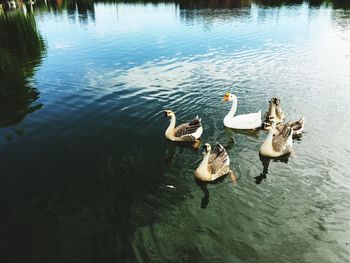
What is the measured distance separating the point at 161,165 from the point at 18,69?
23.8 meters

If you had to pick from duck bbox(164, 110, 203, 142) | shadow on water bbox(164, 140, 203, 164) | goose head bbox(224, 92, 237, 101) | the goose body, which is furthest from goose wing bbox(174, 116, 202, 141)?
the goose body

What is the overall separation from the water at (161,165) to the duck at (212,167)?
1.30ft

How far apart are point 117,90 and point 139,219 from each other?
14.7m

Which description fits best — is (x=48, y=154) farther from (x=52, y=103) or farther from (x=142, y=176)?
(x=52, y=103)

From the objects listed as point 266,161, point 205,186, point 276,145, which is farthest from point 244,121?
point 205,186

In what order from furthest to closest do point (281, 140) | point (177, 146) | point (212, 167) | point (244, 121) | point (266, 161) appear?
point (244, 121) < point (177, 146) < point (281, 140) < point (266, 161) < point (212, 167)

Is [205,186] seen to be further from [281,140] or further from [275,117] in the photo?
[275,117]

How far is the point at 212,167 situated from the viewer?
12234 millimetres

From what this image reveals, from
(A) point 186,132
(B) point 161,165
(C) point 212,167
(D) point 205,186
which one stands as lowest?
(D) point 205,186

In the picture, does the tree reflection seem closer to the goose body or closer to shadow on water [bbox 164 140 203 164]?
shadow on water [bbox 164 140 203 164]

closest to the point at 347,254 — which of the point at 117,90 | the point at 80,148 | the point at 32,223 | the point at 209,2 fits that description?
the point at 32,223

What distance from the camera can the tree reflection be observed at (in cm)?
1997

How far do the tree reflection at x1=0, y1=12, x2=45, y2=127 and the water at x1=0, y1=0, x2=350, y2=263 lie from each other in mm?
205

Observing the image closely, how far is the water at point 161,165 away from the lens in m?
9.31
